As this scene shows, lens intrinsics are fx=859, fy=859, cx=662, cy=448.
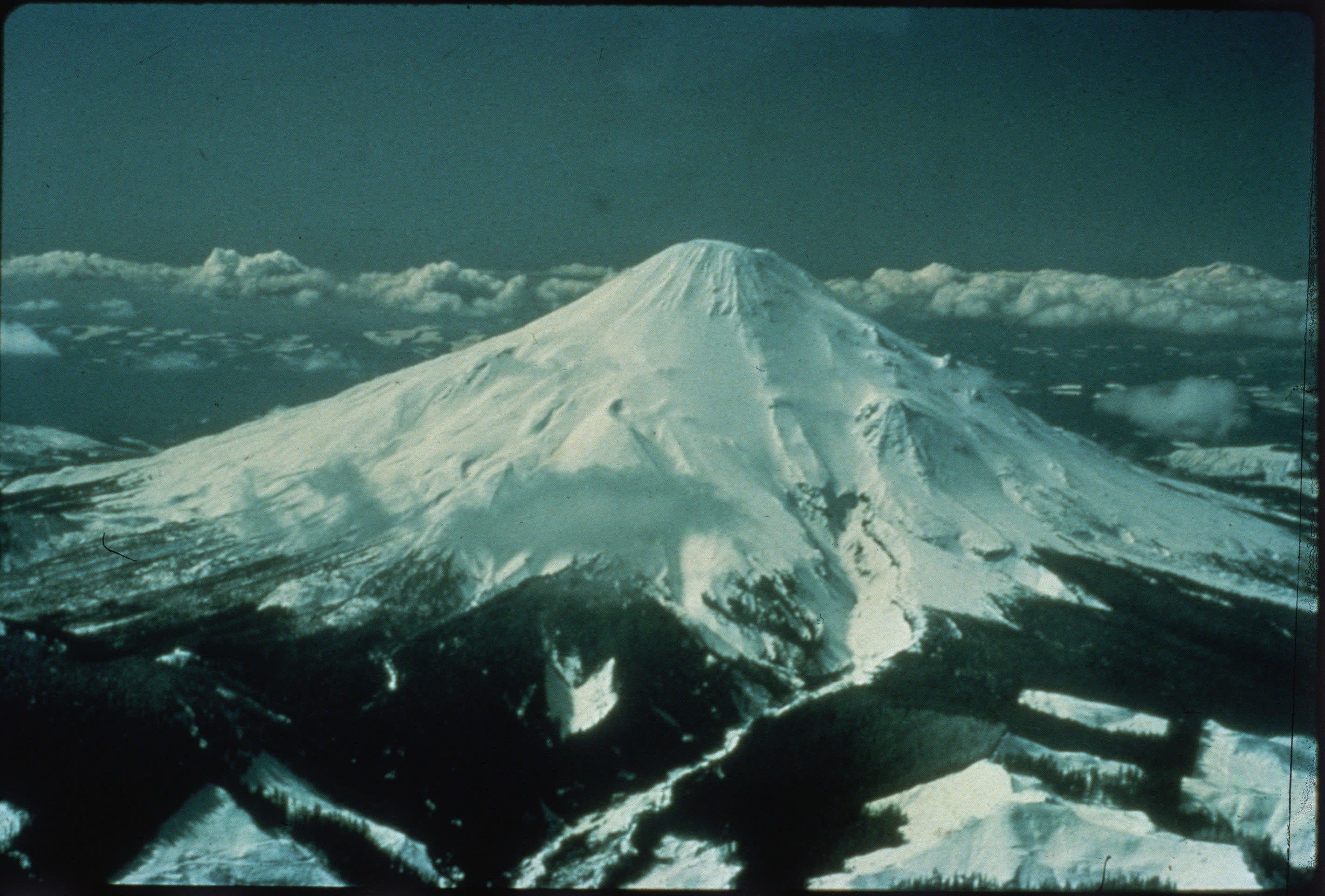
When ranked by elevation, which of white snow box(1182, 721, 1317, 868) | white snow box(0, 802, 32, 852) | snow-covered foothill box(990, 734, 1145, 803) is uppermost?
white snow box(0, 802, 32, 852)

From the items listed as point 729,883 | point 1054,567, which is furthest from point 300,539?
point 1054,567

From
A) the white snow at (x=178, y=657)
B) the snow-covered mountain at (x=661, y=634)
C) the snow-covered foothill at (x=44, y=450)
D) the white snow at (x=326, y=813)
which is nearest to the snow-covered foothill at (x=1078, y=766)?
the snow-covered mountain at (x=661, y=634)

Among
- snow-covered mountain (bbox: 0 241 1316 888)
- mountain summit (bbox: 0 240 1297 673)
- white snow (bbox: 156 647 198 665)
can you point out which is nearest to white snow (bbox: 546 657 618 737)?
snow-covered mountain (bbox: 0 241 1316 888)

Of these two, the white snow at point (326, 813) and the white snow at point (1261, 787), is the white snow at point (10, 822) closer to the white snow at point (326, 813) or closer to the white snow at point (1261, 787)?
A: the white snow at point (326, 813)

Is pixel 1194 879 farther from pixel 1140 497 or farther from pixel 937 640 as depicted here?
pixel 1140 497

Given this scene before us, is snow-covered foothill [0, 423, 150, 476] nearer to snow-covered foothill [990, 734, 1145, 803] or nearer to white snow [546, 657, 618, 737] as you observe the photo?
white snow [546, 657, 618, 737]

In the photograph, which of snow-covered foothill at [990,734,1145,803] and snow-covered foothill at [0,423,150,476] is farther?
snow-covered foothill at [0,423,150,476]
